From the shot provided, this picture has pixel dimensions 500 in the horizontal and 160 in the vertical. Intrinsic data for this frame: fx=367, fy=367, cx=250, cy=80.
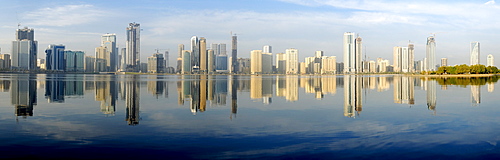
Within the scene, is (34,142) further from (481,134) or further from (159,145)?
(481,134)

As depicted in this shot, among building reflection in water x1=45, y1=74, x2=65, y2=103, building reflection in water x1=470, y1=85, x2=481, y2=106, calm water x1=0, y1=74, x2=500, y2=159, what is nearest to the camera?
calm water x1=0, y1=74, x2=500, y2=159

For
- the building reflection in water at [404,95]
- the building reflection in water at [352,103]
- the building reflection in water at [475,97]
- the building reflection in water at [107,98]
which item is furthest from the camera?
the building reflection in water at [404,95]

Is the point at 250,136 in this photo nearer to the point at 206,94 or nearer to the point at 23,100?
the point at 23,100

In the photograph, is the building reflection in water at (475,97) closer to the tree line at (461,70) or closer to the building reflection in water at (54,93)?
the building reflection in water at (54,93)

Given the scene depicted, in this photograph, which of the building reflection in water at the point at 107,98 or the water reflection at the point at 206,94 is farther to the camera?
the water reflection at the point at 206,94

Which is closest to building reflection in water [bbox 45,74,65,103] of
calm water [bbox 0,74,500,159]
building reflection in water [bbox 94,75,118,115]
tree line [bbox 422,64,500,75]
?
building reflection in water [bbox 94,75,118,115]

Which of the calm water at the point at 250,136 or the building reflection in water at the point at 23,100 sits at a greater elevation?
Answer: the building reflection in water at the point at 23,100

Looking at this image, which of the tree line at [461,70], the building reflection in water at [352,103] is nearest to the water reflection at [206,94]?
the building reflection in water at [352,103]

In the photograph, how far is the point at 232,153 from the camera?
35.8 feet

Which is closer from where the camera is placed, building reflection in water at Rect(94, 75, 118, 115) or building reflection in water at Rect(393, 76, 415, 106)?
building reflection in water at Rect(94, 75, 118, 115)

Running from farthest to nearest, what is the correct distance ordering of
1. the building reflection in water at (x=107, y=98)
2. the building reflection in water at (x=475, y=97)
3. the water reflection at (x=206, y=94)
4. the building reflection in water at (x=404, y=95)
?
the building reflection in water at (x=404, y=95) < the building reflection in water at (x=475, y=97) < the water reflection at (x=206, y=94) < the building reflection in water at (x=107, y=98)

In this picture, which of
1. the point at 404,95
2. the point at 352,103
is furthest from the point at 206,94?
the point at 404,95

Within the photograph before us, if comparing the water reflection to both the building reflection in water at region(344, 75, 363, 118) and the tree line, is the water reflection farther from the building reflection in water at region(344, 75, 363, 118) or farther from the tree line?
the tree line

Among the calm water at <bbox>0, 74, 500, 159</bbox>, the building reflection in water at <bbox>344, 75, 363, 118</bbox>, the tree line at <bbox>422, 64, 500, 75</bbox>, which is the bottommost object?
the calm water at <bbox>0, 74, 500, 159</bbox>
